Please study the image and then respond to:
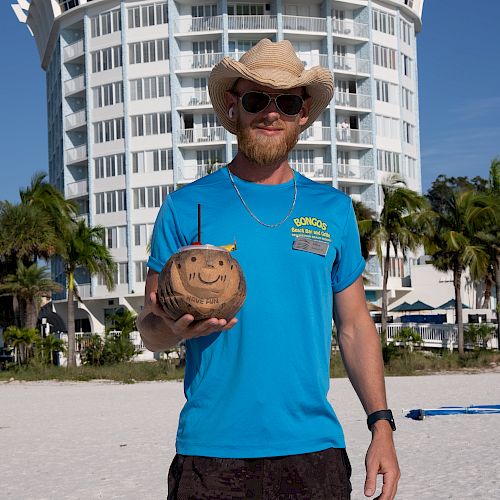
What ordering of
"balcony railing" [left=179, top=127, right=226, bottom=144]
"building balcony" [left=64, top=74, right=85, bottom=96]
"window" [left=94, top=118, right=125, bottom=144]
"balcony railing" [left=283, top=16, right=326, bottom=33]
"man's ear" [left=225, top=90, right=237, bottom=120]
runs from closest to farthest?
1. "man's ear" [left=225, top=90, right=237, bottom=120]
2. "balcony railing" [left=179, top=127, right=226, bottom=144]
3. "window" [left=94, top=118, right=125, bottom=144]
4. "balcony railing" [left=283, top=16, right=326, bottom=33]
5. "building balcony" [left=64, top=74, right=85, bottom=96]

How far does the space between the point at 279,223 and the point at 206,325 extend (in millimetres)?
652

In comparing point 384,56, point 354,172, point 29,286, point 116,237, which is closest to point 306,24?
point 384,56

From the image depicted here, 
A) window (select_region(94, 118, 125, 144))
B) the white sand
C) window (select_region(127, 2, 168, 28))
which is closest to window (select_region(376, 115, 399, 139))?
window (select_region(127, 2, 168, 28))

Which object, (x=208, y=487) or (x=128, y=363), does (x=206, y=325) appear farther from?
(x=128, y=363)

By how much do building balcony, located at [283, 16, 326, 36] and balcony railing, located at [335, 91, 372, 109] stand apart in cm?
476

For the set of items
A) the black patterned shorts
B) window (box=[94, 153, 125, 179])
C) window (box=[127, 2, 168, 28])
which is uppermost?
window (box=[127, 2, 168, 28])

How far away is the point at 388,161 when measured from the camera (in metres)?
73.2

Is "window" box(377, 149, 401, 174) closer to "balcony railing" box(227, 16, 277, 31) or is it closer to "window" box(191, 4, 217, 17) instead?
"balcony railing" box(227, 16, 277, 31)

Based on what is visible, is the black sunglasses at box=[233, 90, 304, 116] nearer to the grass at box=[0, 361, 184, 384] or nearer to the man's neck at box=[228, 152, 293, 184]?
the man's neck at box=[228, 152, 293, 184]

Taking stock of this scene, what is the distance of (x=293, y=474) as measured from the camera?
10.8 ft

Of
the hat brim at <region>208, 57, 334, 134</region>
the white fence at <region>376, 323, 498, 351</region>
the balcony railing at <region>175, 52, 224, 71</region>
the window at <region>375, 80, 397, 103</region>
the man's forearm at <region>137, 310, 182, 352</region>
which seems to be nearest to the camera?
the man's forearm at <region>137, 310, 182, 352</region>

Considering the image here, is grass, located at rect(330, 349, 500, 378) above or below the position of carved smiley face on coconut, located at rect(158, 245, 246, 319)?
below

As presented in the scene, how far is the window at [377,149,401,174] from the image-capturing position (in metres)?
A: 72.5

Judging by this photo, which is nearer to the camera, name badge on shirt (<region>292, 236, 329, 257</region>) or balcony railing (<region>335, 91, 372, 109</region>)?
name badge on shirt (<region>292, 236, 329, 257</region>)
